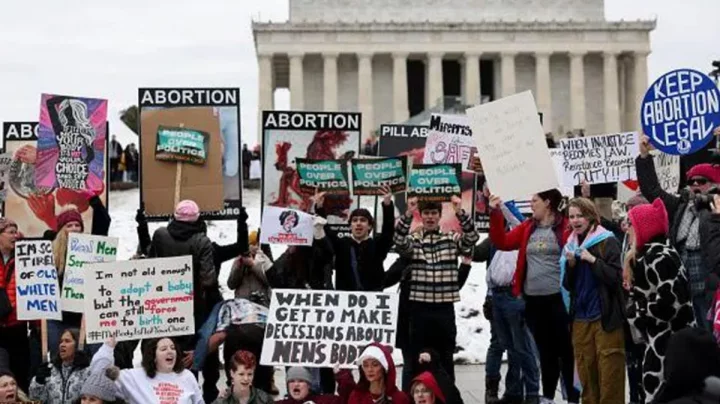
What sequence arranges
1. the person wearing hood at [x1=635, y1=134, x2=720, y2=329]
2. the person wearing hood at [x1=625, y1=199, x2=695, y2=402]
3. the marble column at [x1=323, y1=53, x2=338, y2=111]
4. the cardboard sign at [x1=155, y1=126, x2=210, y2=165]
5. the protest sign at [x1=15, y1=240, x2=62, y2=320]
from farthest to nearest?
1. the marble column at [x1=323, y1=53, x2=338, y2=111]
2. the cardboard sign at [x1=155, y1=126, x2=210, y2=165]
3. the protest sign at [x1=15, y1=240, x2=62, y2=320]
4. the person wearing hood at [x1=635, y1=134, x2=720, y2=329]
5. the person wearing hood at [x1=625, y1=199, x2=695, y2=402]

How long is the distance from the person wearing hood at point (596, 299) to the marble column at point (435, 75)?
173 ft

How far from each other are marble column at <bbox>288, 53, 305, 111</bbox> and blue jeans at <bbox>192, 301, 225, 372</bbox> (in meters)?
51.7

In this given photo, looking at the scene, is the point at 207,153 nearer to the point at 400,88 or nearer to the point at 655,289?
the point at 655,289

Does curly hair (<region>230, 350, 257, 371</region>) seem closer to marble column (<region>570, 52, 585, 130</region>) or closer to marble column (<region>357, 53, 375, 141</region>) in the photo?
marble column (<region>357, 53, 375, 141</region>)

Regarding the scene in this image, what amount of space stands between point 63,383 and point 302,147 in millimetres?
3531

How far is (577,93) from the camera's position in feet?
204

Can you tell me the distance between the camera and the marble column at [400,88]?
2393 inches

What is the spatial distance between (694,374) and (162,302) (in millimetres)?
4885

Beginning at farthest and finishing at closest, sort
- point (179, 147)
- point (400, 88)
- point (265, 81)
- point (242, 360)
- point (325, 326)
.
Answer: point (400, 88) → point (265, 81) → point (179, 147) → point (325, 326) → point (242, 360)

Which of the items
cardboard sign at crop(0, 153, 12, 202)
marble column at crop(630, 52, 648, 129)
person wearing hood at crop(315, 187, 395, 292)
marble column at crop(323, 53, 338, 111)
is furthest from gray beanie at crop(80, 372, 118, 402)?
marble column at crop(630, 52, 648, 129)

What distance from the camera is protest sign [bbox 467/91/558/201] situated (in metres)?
8.83

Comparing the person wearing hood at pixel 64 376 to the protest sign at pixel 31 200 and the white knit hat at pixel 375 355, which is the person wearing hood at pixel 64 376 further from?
the protest sign at pixel 31 200

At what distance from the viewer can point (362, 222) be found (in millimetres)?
9172

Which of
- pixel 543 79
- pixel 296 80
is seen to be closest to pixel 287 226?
pixel 296 80
